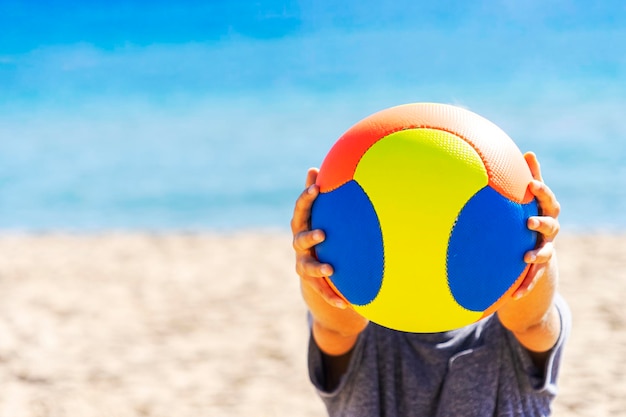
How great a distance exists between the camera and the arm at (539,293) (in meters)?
1.87

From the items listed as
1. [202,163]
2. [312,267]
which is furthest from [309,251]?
[202,163]

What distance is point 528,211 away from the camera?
6.08ft

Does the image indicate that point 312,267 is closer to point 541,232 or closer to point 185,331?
point 541,232

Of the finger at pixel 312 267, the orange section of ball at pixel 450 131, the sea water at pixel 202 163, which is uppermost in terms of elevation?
the sea water at pixel 202 163

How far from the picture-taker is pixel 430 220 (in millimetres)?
1720

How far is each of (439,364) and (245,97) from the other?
20197 millimetres

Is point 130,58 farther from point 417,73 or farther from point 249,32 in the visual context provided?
point 417,73

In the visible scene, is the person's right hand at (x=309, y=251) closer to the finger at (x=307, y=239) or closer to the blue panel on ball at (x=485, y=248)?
the finger at (x=307, y=239)

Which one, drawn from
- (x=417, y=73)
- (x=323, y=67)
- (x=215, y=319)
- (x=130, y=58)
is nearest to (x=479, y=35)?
(x=417, y=73)

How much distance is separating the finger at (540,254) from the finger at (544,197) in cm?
9

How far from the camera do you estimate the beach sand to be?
11.9ft

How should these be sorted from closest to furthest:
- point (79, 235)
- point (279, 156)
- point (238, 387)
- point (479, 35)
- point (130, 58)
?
point (238, 387) < point (79, 235) < point (279, 156) < point (479, 35) < point (130, 58)

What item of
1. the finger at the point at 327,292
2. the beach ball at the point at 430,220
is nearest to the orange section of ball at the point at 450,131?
the beach ball at the point at 430,220

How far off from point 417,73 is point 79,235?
1642 centimetres
